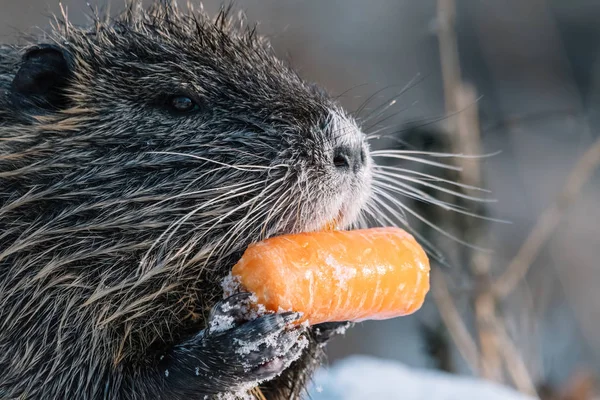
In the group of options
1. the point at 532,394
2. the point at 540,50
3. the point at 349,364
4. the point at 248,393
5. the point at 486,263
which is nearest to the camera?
the point at 248,393

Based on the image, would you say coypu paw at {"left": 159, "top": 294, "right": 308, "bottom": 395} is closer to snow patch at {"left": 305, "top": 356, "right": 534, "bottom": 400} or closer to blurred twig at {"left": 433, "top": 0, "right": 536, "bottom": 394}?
snow patch at {"left": 305, "top": 356, "right": 534, "bottom": 400}

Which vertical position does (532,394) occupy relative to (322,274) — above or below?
below

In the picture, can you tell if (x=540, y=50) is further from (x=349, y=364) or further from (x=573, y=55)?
(x=349, y=364)

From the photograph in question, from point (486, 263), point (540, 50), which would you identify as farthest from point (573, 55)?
point (486, 263)

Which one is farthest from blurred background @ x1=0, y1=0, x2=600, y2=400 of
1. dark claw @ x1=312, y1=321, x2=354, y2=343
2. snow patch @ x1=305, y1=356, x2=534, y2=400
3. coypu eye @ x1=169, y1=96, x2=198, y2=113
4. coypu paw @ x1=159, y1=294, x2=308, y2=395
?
coypu paw @ x1=159, y1=294, x2=308, y2=395

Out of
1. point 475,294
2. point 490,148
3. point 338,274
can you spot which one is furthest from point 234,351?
point 490,148

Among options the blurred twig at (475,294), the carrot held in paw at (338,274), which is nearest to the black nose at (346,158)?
the carrot held in paw at (338,274)

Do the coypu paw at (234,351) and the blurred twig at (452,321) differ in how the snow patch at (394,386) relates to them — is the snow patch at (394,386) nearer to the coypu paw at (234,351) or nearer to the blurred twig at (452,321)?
the blurred twig at (452,321)
